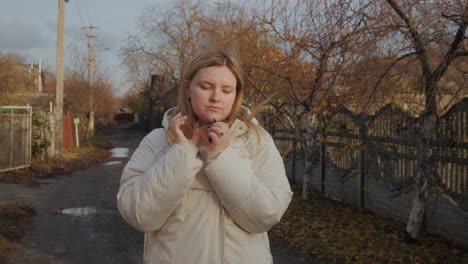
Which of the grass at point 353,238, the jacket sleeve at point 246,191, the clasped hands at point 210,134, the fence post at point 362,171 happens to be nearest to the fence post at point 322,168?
the grass at point 353,238

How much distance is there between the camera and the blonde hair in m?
1.91

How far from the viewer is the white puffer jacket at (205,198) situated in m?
1.72

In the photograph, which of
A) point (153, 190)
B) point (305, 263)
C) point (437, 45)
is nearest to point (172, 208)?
point (153, 190)

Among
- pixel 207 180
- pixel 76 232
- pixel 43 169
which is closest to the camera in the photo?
pixel 207 180

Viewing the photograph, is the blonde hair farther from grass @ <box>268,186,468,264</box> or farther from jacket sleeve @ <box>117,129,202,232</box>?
grass @ <box>268,186,468,264</box>

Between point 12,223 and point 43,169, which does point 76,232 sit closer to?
point 12,223

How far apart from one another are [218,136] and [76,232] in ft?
19.2

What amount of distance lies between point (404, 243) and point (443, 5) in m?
3.18

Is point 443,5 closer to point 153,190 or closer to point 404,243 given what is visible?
point 404,243

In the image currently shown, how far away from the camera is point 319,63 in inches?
313

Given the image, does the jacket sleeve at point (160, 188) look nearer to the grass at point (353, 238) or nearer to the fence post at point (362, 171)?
the grass at point (353, 238)

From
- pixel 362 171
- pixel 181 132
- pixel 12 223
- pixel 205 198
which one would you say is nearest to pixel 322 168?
pixel 362 171

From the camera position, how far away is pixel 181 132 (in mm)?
1765

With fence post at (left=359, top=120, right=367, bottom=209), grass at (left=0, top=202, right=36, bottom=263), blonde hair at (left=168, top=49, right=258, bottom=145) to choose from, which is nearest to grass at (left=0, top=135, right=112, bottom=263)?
grass at (left=0, top=202, right=36, bottom=263)
